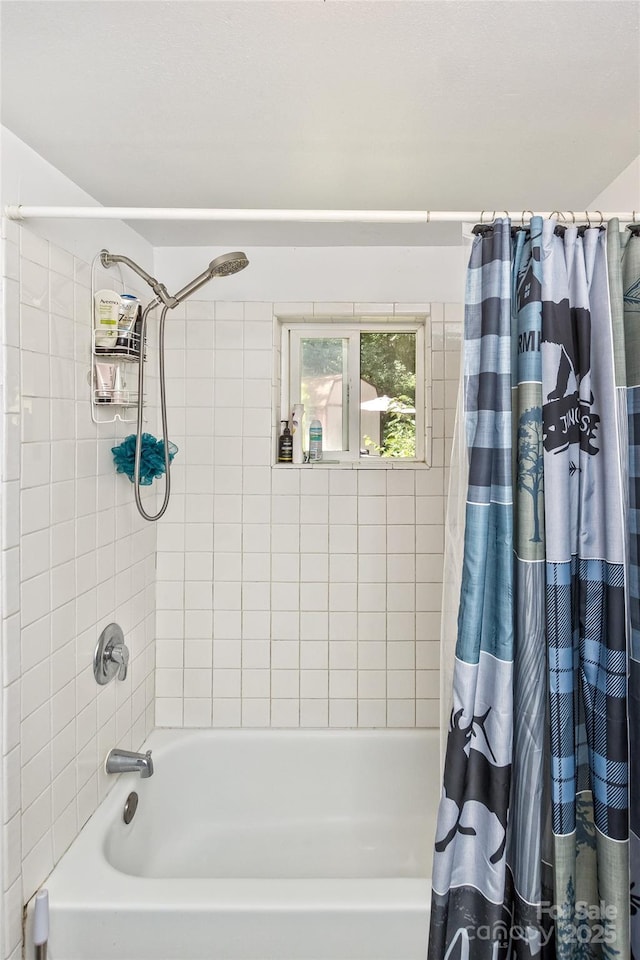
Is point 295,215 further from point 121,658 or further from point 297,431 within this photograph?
point 121,658

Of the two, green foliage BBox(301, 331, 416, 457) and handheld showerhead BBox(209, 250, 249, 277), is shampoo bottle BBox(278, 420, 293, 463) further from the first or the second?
handheld showerhead BBox(209, 250, 249, 277)

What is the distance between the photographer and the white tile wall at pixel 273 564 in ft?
7.66

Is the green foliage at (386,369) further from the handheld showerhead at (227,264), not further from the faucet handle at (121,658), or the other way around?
the faucet handle at (121,658)

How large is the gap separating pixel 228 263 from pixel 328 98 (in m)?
0.52

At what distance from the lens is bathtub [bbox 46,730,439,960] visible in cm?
142

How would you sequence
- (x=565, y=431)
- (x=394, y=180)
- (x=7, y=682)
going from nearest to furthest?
(x=565, y=431) < (x=7, y=682) < (x=394, y=180)

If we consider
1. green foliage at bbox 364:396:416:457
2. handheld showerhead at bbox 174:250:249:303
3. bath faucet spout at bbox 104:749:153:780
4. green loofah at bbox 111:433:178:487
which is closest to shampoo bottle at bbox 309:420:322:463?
green foliage at bbox 364:396:416:457

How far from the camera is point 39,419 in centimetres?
152

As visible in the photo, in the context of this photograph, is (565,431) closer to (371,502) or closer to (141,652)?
(371,502)

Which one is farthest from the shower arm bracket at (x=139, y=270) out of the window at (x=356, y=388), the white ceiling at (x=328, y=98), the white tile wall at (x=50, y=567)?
the window at (x=356, y=388)

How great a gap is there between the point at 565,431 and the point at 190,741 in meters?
1.86

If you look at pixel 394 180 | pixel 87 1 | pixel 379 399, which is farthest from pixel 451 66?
pixel 379 399

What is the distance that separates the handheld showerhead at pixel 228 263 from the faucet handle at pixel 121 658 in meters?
1.19

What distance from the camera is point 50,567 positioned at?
5.16 ft
